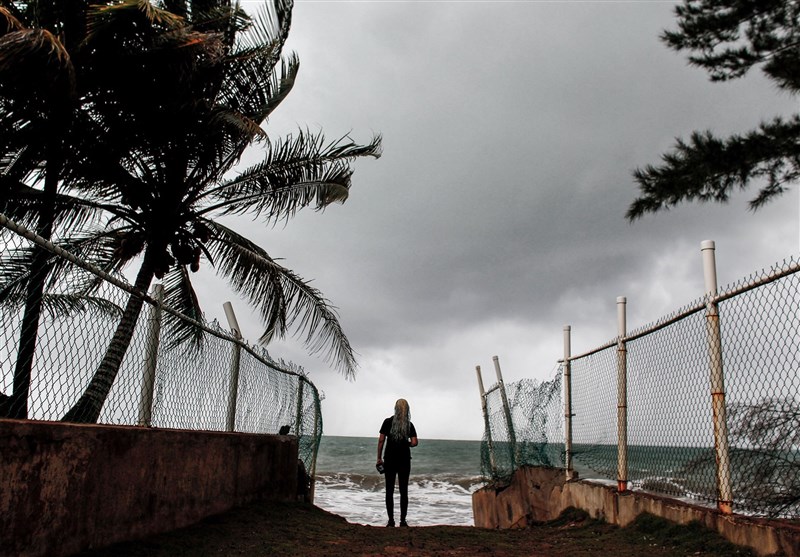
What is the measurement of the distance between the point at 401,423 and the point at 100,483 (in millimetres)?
4714

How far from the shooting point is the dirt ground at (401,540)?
482 cm

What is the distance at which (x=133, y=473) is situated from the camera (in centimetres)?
467

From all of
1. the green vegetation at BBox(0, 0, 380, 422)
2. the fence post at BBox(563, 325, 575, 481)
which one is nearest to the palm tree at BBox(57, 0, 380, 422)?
the green vegetation at BBox(0, 0, 380, 422)

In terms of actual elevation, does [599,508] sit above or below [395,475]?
below

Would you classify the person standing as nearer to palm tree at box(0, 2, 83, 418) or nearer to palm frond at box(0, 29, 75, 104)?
palm tree at box(0, 2, 83, 418)

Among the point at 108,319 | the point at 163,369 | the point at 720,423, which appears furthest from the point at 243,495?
the point at 720,423

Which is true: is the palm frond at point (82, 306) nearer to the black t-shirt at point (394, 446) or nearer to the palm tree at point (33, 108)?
the palm tree at point (33, 108)

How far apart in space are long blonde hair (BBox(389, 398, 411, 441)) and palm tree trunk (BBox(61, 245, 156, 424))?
4197 millimetres

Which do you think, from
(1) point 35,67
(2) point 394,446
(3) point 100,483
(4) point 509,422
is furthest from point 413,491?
(3) point 100,483

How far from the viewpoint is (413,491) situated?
30031mm

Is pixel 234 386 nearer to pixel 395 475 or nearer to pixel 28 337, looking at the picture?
pixel 395 475

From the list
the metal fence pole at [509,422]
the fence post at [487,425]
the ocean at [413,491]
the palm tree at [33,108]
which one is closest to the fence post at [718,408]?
the metal fence pole at [509,422]

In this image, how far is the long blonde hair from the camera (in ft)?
28.1

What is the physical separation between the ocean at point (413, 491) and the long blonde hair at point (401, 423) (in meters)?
6.95
